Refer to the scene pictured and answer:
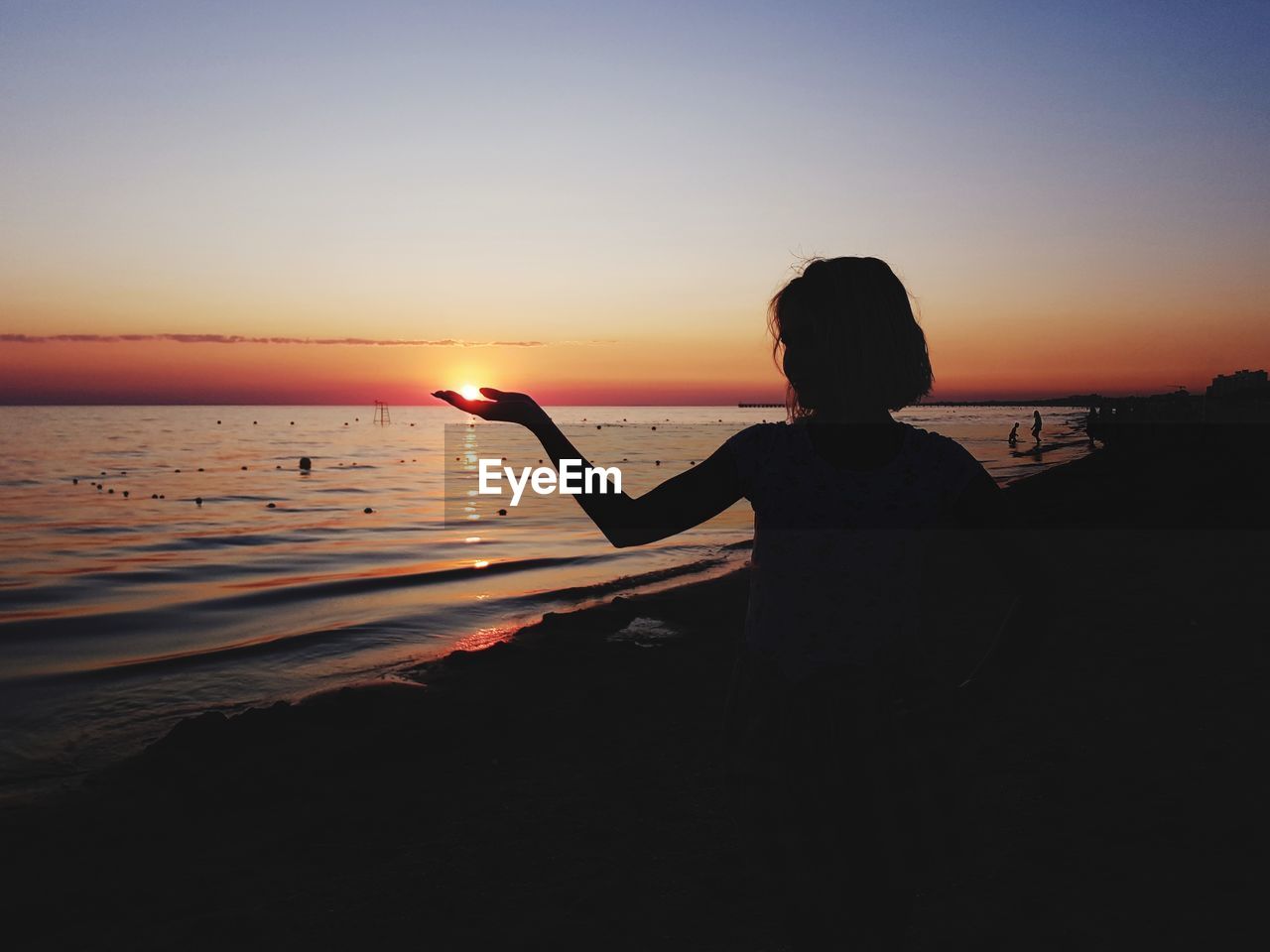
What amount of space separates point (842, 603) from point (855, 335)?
645 millimetres

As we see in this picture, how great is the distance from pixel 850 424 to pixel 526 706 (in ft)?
22.2

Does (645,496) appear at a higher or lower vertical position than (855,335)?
lower

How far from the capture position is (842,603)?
2025 mm

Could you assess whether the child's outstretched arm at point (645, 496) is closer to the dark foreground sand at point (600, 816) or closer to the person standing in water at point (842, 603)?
the person standing in water at point (842, 603)

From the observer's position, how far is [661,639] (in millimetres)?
11000

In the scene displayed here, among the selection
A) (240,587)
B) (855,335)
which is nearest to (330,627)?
(240,587)

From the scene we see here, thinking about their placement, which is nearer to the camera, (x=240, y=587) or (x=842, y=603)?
(x=842, y=603)

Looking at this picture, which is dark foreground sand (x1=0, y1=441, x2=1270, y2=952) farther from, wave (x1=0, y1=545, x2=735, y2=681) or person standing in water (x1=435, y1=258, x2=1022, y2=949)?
wave (x1=0, y1=545, x2=735, y2=681)

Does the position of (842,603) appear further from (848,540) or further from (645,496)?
(645,496)

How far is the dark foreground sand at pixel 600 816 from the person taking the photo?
14.3 ft

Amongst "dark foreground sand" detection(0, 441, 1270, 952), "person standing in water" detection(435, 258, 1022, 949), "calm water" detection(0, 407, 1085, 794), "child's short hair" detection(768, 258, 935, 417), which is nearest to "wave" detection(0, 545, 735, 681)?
"calm water" detection(0, 407, 1085, 794)

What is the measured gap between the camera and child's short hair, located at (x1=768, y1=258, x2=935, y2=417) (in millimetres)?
2023

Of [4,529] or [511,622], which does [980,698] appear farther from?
[4,529]

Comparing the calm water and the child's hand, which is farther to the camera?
the calm water
